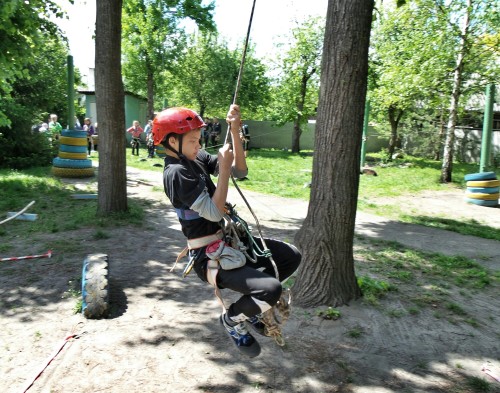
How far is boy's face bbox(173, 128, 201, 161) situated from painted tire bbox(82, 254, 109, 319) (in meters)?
2.28

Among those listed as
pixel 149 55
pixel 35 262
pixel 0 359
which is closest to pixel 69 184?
pixel 35 262

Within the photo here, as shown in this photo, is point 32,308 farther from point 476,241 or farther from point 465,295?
point 476,241

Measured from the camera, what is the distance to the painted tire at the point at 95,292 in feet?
15.3

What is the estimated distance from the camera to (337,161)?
4770 mm

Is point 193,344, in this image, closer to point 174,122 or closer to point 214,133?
point 174,122

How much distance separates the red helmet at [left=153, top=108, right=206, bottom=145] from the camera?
3150mm

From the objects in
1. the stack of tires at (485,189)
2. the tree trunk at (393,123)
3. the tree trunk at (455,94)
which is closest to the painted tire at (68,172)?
the stack of tires at (485,189)

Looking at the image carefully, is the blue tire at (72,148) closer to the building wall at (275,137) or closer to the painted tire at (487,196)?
the painted tire at (487,196)

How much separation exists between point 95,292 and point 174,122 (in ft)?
8.11

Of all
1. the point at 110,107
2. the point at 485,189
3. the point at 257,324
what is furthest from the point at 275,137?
the point at 257,324

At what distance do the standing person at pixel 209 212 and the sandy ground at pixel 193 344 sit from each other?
2.24 feet

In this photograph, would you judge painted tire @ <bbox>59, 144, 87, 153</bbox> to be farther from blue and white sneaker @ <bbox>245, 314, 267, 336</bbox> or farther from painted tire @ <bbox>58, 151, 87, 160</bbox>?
blue and white sneaker @ <bbox>245, 314, 267, 336</bbox>

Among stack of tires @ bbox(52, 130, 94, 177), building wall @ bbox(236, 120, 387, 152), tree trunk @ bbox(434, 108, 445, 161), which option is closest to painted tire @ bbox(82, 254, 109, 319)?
stack of tires @ bbox(52, 130, 94, 177)

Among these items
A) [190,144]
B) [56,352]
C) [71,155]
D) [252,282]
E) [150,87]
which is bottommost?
[56,352]
